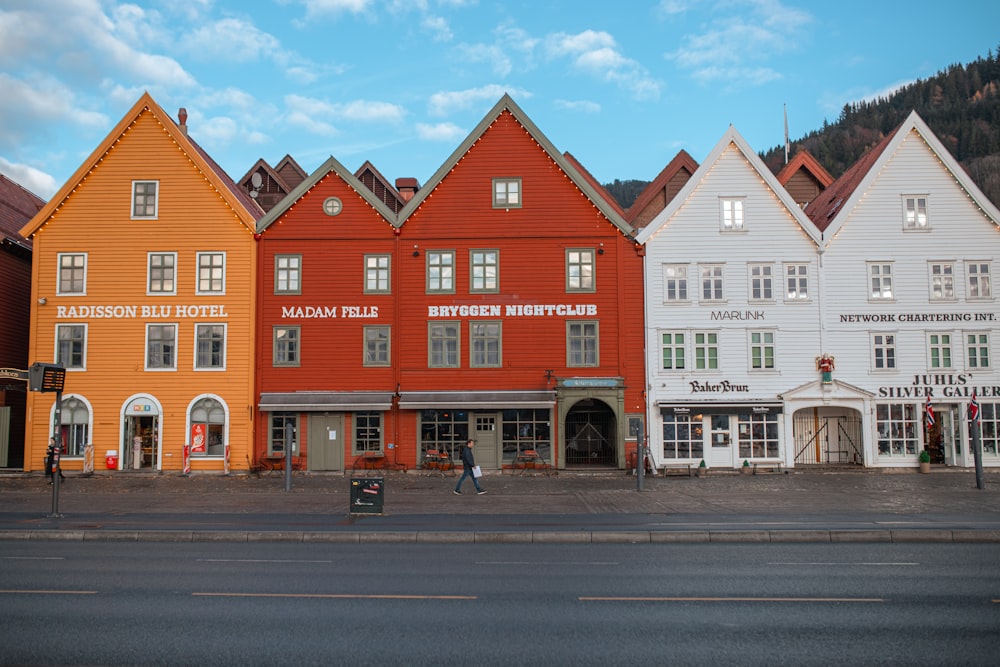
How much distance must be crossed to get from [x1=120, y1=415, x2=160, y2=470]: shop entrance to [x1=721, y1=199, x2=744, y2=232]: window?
81.1 ft

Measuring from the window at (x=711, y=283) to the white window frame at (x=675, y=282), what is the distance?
0.69 m

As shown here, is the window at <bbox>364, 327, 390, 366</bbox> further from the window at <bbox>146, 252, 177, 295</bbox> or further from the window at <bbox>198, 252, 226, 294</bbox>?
the window at <bbox>146, 252, 177, 295</bbox>

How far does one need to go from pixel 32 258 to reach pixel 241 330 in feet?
34.2

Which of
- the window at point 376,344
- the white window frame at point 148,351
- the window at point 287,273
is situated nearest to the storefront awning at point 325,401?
the window at point 376,344

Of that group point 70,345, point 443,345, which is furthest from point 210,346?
point 443,345

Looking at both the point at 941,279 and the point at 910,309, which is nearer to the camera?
the point at 910,309

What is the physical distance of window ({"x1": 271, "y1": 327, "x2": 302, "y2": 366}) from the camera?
1300 inches

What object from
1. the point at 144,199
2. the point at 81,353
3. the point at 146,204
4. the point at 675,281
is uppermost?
the point at 144,199

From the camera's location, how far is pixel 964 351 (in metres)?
32.7

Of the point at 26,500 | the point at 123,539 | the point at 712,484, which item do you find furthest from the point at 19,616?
the point at 712,484

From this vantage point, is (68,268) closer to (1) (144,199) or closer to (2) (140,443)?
(1) (144,199)

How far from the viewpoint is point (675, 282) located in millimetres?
33188

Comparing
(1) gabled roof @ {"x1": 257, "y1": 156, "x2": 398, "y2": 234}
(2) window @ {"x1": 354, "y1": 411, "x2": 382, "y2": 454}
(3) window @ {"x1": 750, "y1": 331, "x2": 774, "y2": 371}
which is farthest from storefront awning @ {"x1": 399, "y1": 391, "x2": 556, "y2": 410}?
(3) window @ {"x1": 750, "y1": 331, "x2": 774, "y2": 371}

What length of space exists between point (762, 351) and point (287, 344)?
19.5m
